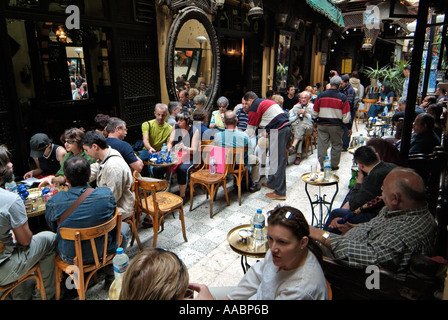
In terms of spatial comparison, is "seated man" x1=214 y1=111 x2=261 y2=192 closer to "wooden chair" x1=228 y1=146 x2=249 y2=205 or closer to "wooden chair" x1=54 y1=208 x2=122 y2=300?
"wooden chair" x1=228 y1=146 x2=249 y2=205

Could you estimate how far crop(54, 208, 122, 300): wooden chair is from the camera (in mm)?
2480

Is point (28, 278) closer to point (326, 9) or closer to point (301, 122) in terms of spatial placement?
point (301, 122)

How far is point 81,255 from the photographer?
2578 mm

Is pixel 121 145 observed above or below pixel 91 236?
above

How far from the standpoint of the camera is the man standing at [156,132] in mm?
5297

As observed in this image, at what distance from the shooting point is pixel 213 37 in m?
6.94

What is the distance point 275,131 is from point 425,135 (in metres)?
2.23

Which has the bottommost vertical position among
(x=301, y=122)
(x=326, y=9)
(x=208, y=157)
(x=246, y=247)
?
(x=246, y=247)

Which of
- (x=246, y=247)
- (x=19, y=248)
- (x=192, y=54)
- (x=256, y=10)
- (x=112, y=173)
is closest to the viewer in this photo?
(x=19, y=248)

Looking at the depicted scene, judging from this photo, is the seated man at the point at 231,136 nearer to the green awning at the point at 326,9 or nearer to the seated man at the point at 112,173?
the seated man at the point at 112,173

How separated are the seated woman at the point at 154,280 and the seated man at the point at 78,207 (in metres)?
1.30

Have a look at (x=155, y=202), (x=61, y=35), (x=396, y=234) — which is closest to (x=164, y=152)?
(x=155, y=202)

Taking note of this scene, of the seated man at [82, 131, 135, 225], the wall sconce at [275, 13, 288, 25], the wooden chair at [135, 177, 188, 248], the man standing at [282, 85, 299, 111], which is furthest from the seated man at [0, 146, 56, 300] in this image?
the wall sconce at [275, 13, 288, 25]

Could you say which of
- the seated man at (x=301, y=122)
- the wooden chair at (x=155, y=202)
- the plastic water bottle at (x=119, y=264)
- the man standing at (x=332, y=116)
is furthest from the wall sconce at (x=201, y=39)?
the plastic water bottle at (x=119, y=264)
